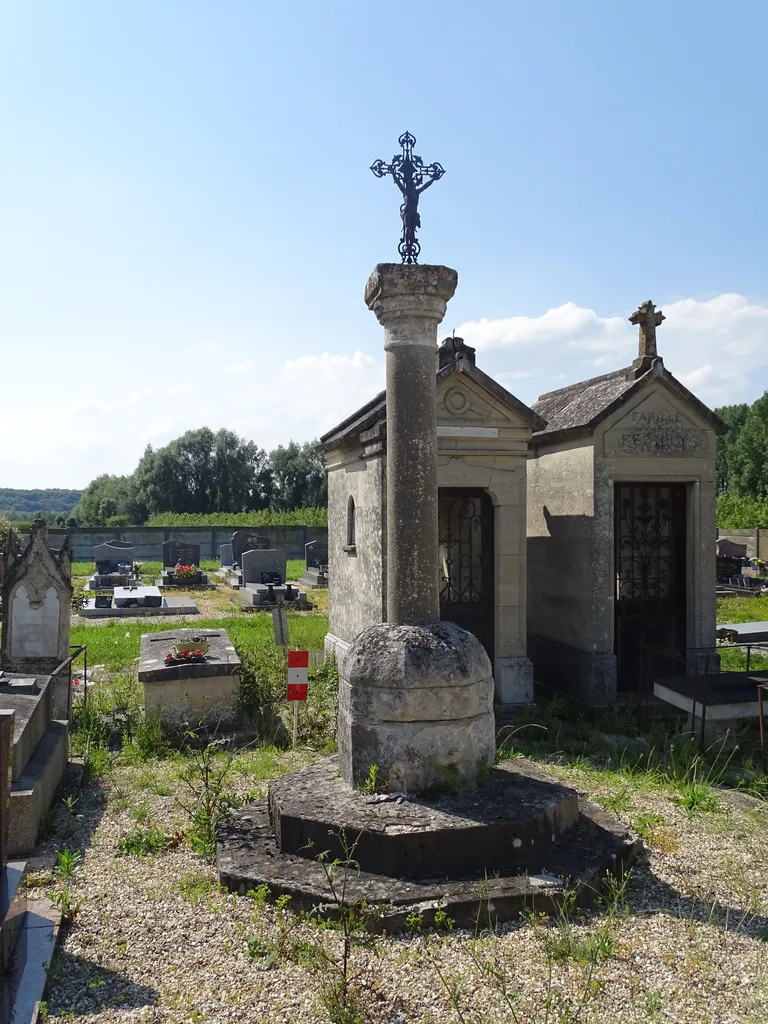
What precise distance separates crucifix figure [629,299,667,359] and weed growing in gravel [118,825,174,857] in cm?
781

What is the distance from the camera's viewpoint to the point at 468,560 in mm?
10086

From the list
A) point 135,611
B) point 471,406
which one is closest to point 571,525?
point 471,406

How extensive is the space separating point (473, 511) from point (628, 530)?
207 cm

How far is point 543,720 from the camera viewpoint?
8.79 meters

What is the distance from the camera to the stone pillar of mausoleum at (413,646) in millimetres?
5176

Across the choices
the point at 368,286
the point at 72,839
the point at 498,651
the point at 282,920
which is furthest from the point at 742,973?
the point at 498,651

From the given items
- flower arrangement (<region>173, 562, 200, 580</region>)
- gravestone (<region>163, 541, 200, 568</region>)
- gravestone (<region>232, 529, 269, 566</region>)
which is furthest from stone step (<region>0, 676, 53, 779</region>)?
gravestone (<region>163, 541, 200, 568</region>)

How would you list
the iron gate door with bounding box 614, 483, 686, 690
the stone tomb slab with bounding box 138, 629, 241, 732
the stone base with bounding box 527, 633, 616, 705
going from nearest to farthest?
the stone tomb slab with bounding box 138, 629, 241, 732 → the stone base with bounding box 527, 633, 616, 705 → the iron gate door with bounding box 614, 483, 686, 690

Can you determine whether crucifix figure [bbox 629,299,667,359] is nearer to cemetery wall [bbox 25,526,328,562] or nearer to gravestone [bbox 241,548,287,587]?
gravestone [bbox 241,548,287,587]

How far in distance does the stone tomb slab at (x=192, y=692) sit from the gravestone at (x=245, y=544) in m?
18.2

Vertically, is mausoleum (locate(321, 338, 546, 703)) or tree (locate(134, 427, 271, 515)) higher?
tree (locate(134, 427, 271, 515))

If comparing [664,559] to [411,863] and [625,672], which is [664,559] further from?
[411,863]

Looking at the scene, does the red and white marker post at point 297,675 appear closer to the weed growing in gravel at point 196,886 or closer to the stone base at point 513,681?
the stone base at point 513,681

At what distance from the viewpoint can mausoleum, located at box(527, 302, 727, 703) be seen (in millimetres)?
9680
